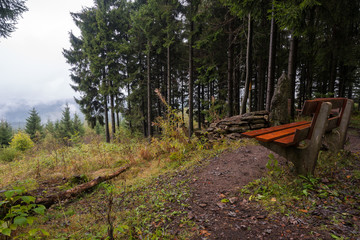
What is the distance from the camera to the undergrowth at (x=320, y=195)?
1.67m

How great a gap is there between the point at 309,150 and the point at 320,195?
595 mm

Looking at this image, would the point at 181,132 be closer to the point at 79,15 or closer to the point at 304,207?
the point at 304,207

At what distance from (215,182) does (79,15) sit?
19.0 m

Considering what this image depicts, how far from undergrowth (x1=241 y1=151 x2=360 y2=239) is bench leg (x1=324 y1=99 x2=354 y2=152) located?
0.46m

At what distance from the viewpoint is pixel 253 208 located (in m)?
2.04

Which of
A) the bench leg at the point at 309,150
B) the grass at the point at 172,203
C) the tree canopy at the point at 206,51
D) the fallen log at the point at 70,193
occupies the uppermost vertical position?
the tree canopy at the point at 206,51

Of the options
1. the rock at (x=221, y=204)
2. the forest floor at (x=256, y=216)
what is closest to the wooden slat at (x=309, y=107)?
the forest floor at (x=256, y=216)

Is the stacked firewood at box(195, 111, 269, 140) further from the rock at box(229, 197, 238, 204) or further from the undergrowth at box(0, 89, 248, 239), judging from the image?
the rock at box(229, 197, 238, 204)

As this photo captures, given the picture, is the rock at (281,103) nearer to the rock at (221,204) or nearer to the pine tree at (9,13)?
the rock at (221,204)

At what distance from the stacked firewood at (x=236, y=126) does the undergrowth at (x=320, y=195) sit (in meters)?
2.49

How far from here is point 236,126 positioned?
210 inches

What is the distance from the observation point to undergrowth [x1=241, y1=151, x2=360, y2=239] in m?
1.67

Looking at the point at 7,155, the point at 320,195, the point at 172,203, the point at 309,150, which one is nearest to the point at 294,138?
the point at 309,150

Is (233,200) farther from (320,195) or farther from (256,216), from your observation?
(320,195)
